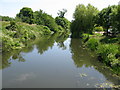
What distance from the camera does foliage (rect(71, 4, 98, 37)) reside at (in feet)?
134

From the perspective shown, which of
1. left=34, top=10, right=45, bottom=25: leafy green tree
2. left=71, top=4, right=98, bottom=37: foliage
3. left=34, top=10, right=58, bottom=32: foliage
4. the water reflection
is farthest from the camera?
left=34, top=10, right=58, bottom=32: foliage

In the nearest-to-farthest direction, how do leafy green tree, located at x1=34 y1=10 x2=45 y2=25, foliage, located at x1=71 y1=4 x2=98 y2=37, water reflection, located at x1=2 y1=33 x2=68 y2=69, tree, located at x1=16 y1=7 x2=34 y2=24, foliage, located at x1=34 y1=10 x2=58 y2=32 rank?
water reflection, located at x1=2 y1=33 x2=68 y2=69
foliage, located at x1=71 y1=4 x2=98 y2=37
tree, located at x1=16 y1=7 x2=34 y2=24
leafy green tree, located at x1=34 y1=10 x2=45 y2=25
foliage, located at x1=34 y1=10 x2=58 y2=32

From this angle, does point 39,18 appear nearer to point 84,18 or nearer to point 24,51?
point 84,18

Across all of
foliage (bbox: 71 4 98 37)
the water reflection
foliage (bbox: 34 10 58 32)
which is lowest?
the water reflection

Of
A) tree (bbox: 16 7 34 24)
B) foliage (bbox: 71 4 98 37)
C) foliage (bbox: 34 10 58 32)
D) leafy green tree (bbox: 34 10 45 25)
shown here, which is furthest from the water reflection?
foliage (bbox: 34 10 58 32)

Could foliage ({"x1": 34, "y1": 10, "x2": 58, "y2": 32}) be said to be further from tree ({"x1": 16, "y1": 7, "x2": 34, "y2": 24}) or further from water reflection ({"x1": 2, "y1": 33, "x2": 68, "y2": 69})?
water reflection ({"x1": 2, "y1": 33, "x2": 68, "y2": 69})

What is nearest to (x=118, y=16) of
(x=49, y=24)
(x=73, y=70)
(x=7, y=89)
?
(x=73, y=70)

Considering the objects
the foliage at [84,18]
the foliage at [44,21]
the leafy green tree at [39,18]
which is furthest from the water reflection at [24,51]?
the foliage at [44,21]

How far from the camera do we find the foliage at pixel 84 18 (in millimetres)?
40938

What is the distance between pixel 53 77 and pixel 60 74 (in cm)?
97

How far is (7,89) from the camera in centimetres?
928

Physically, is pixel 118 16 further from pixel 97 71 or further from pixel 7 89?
pixel 7 89

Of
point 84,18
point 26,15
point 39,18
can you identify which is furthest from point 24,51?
point 39,18

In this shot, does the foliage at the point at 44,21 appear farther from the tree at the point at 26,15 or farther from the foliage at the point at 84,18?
the foliage at the point at 84,18
